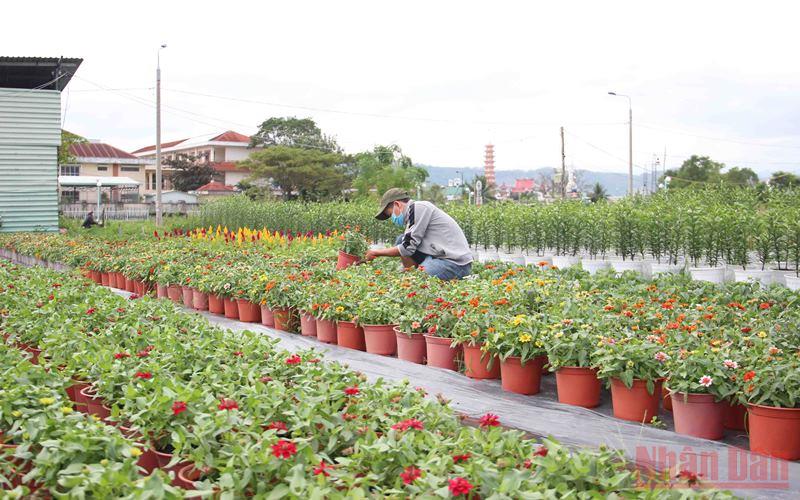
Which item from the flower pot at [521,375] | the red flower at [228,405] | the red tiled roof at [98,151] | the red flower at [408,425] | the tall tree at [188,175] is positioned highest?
the red tiled roof at [98,151]

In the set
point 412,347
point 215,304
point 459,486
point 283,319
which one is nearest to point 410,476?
point 459,486

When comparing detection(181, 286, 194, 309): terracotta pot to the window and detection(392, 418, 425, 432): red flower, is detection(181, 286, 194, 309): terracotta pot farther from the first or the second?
the window

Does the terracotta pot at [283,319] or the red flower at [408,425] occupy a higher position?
the red flower at [408,425]

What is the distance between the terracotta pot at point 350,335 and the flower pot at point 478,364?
1258 millimetres

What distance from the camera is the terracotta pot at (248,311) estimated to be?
24.0ft

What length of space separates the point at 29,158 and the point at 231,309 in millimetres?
13912

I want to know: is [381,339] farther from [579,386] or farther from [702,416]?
[702,416]

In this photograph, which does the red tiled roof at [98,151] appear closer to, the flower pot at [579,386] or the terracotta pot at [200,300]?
the terracotta pot at [200,300]

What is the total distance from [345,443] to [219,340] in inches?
65.1

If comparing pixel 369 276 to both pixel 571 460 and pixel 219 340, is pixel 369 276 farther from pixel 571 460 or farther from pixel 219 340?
pixel 571 460

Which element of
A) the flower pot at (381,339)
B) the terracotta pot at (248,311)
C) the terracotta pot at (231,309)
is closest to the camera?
the flower pot at (381,339)

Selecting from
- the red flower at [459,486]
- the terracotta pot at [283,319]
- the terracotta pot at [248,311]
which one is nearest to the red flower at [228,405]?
the red flower at [459,486]

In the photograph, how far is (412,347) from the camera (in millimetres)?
5410

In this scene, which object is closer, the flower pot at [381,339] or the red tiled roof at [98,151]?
the flower pot at [381,339]
